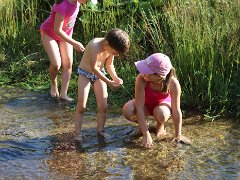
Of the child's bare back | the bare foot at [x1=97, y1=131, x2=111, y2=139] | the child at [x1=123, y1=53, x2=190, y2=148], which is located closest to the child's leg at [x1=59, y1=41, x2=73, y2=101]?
the bare foot at [x1=97, y1=131, x2=111, y2=139]

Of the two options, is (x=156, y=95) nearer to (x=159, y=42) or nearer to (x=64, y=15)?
(x=159, y=42)

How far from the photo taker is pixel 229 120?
17.0 feet

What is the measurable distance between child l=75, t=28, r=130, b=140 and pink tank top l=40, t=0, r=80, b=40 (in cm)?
103

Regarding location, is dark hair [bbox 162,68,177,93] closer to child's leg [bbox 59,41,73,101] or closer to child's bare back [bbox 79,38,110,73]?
child's bare back [bbox 79,38,110,73]

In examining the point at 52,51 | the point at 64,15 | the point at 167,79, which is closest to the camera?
the point at 167,79

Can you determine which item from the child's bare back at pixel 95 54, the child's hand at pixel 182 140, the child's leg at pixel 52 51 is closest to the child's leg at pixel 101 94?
the child's bare back at pixel 95 54

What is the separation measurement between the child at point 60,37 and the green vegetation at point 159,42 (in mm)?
292

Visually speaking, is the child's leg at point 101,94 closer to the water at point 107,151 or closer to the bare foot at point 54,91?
the water at point 107,151

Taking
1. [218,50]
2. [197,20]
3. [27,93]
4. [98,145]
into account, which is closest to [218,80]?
[218,50]

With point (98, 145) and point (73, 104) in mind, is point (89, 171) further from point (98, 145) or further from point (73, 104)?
point (73, 104)

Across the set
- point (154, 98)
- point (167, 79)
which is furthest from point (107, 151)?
point (167, 79)

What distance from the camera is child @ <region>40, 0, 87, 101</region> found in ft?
17.7

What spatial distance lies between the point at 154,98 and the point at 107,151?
2.25 feet

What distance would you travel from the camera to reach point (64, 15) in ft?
17.8
